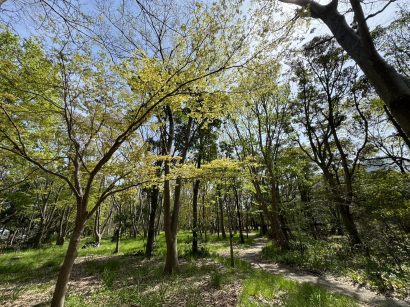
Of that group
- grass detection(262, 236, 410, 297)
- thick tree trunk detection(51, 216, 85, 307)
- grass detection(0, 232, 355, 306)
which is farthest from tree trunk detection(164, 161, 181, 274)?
grass detection(262, 236, 410, 297)

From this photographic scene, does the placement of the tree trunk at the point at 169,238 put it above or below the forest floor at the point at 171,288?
above

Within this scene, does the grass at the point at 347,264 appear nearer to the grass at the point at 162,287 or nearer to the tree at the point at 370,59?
the grass at the point at 162,287

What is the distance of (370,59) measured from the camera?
182 cm

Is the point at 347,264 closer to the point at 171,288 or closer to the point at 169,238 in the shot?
the point at 171,288

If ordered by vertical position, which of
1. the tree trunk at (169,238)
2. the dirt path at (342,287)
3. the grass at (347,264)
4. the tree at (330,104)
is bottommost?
the dirt path at (342,287)

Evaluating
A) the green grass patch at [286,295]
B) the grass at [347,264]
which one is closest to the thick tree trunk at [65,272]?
the green grass patch at [286,295]

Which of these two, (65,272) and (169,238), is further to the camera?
(169,238)

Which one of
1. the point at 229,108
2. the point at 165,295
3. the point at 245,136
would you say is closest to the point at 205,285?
the point at 165,295

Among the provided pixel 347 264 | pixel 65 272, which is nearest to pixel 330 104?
pixel 347 264

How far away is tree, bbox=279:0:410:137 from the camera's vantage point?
62.5 inches

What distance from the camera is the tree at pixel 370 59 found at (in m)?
1.59

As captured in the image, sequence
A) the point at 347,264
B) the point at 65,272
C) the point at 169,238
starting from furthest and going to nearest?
1. the point at 169,238
2. the point at 347,264
3. the point at 65,272

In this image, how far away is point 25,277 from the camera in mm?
9492

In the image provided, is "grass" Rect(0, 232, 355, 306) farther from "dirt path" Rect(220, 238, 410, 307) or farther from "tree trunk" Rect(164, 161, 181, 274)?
"dirt path" Rect(220, 238, 410, 307)
